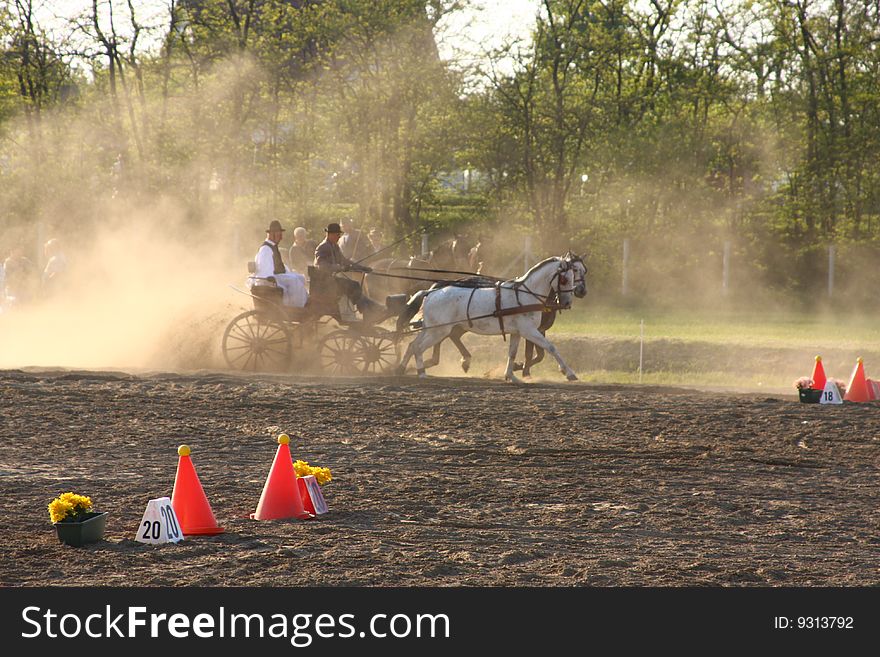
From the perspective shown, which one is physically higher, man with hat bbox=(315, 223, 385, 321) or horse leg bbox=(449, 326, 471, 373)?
man with hat bbox=(315, 223, 385, 321)

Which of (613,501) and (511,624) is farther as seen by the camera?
(613,501)

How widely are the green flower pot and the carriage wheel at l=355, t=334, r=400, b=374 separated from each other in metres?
10.1

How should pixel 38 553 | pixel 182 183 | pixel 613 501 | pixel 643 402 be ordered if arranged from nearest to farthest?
pixel 38 553 → pixel 613 501 → pixel 643 402 → pixel 182 183

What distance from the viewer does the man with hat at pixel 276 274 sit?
55.2 ft

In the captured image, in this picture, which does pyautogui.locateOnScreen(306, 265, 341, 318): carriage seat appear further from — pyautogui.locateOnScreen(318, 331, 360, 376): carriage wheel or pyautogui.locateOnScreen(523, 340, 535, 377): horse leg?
pyautogui.locateOnScreen(523, 340, 535, 377): horse leg

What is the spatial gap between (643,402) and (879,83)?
67.0 feet

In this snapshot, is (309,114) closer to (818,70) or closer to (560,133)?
(560,133)

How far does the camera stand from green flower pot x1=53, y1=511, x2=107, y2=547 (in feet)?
23.9

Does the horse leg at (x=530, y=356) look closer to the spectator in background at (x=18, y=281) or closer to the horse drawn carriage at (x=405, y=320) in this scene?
the horse drawn carriage at (x=405, y=320)

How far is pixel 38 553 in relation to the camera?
7.13m

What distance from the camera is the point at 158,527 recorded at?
24.2 feet

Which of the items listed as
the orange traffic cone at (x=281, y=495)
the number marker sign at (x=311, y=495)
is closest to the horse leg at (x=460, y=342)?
the number marker sign at (x=311, y=495)

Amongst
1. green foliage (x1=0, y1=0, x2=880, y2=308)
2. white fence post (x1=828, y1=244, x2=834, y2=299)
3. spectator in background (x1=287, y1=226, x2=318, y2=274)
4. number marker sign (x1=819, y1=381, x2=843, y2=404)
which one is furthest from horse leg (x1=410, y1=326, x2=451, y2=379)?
white fence post (x1=828, y1=244, x2=834, y2=299)

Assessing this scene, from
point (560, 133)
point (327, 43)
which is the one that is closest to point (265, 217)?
point (327, 43)
